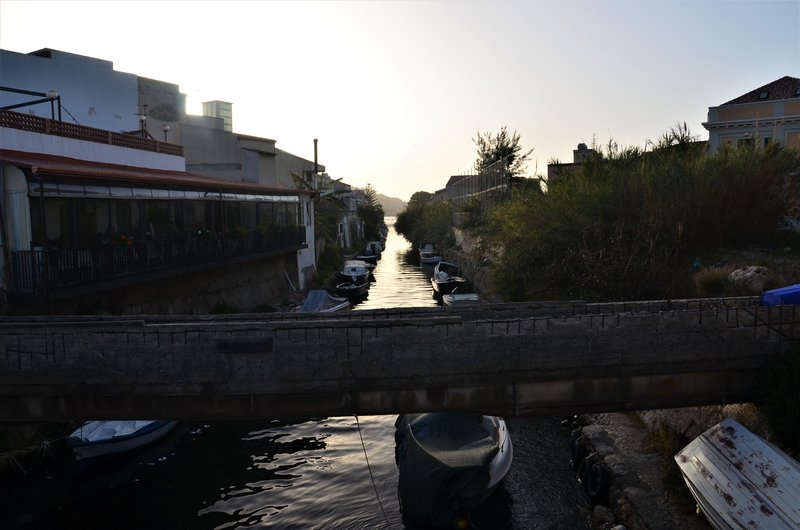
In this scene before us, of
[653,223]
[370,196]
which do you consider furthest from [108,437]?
[370,196]

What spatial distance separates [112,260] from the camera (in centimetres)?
1614

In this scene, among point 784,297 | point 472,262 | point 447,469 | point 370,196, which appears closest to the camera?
point 784,297

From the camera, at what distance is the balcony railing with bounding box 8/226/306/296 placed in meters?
13.8

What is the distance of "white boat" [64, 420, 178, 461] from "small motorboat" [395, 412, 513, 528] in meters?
5.77

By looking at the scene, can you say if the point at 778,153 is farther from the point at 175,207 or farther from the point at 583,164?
the point at 175,207

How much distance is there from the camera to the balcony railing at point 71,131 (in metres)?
17.3

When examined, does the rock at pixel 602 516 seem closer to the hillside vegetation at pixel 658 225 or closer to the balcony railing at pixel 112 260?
the hillside vegetation at pixel 658 225

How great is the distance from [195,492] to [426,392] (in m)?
6.73

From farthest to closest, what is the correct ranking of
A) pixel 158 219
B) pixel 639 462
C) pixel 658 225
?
pixel 158 219 < pixel 658 225 < pixel 639 462

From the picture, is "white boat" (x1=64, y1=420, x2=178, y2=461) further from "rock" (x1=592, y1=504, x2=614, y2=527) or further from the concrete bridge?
"rock" (x1=592, y1=504, x2=614, y2=527)

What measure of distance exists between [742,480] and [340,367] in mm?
5531

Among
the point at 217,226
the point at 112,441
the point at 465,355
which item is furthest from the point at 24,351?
the point at 217,226

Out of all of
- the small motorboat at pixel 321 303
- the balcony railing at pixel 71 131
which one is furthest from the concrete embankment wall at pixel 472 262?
the balcony railing at pixel 71 131

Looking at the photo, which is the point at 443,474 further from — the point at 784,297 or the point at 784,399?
the point at 784,297
